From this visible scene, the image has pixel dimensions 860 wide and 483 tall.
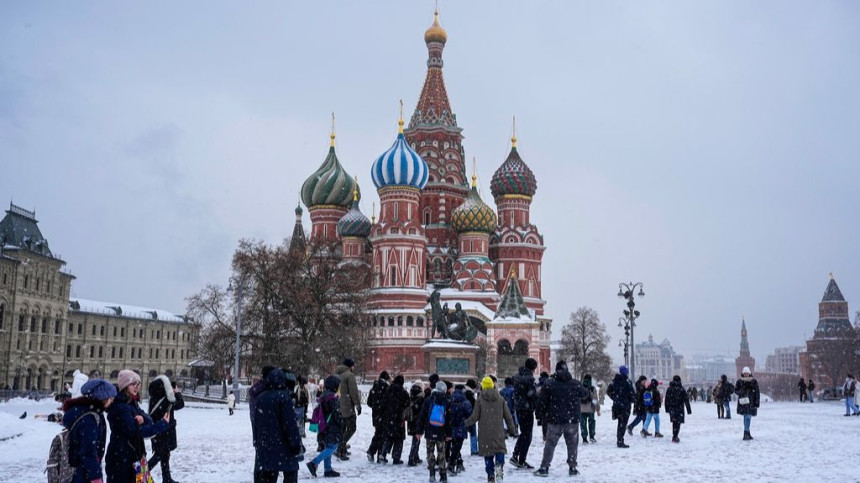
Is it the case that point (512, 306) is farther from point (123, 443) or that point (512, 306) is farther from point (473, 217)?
point (123, 443)

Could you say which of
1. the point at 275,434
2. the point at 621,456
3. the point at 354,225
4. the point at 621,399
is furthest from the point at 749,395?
the point at 354,225

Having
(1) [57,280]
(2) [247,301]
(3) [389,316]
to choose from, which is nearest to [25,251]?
(1) [57,280]

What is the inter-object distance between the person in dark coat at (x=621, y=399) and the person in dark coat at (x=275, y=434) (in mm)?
9035

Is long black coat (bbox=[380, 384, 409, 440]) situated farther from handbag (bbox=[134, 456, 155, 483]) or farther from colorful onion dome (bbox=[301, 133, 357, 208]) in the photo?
colorful onion dome (bbox=[301, 133, 357, 208])

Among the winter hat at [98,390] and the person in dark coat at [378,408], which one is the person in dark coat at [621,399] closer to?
the person in dark coat at [378,408]

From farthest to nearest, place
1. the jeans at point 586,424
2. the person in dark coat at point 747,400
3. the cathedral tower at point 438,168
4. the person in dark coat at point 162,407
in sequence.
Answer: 1. the cathedral tower at point 438,168
2. the jeans at point 586,424
3. the person in dark coat at point 747,400
4. the person in dark coat at point 162,407

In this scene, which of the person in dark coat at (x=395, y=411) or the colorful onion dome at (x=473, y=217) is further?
A: the colorful onion dome at (x=473, y=217)

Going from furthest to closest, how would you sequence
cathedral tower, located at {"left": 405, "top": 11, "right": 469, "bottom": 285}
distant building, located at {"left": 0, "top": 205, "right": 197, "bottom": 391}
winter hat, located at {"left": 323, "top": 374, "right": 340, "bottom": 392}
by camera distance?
cathedral tower, located at {"left": 405, "top": 11, "right": 469, "bottom": 285} → distant building, located at {"left": 0, "top": 205, "right": 197, "bottom": 391} → winter hat, located at {"left": 323, "top": 374, "right": 340, "bottom": 392}

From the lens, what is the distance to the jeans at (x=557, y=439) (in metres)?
11.4

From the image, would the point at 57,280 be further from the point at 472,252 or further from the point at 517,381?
the point at 517,381

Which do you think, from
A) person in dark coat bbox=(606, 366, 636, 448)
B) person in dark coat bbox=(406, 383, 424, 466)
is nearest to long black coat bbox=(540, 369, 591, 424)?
person in dark coat bbox=(406, 383, 424, 466)

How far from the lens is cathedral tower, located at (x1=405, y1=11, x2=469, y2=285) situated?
6247cm

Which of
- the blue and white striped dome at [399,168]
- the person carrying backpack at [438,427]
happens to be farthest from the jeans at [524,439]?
the blue and white striped dome at [399,168]

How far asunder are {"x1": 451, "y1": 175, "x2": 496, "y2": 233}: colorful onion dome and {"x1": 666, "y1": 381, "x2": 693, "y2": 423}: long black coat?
141 feet
